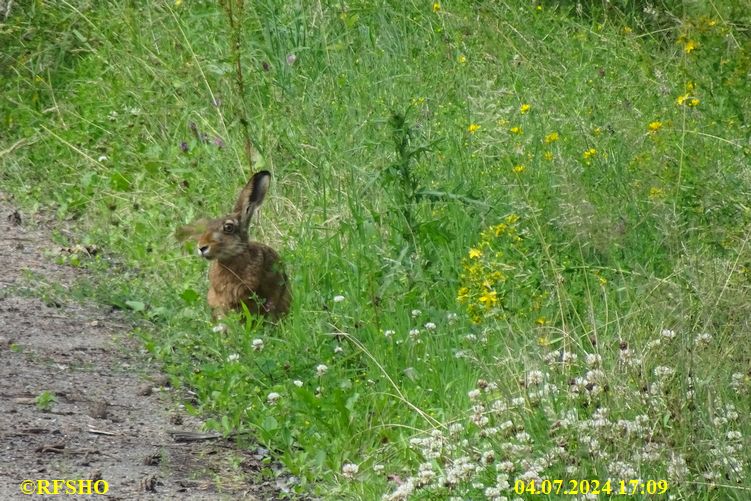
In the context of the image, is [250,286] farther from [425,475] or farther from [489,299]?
[425,475]

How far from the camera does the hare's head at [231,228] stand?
22.3 ft

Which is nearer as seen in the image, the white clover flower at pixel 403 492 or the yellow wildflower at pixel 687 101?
the white clover flower at pixel 403 492

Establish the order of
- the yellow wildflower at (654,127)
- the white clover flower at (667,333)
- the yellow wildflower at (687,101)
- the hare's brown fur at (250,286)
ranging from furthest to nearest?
the yellow wildflower at (687,101), the yellow wildflower at (654,127), the hare's brown fur at (250,286), the white clover flower at (667,333)

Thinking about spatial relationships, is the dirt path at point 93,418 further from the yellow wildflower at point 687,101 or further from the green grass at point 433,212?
the yellow wildflower at point 687,101

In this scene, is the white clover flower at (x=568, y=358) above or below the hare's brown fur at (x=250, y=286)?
above

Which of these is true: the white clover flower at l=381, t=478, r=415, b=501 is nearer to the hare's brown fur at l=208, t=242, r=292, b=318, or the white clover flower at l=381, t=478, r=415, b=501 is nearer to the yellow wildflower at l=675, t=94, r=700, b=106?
the hare's brown fur at l=208, t=242, r=292, b=318

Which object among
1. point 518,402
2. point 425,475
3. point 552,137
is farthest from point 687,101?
point 425,475

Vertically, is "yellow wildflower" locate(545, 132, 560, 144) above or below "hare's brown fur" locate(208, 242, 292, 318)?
above

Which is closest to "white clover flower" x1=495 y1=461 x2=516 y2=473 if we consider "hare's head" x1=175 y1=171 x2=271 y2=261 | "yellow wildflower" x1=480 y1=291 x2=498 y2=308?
"yellow wildflower" x1=480 y1=291 x2=498 y2=308

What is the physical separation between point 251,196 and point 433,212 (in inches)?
36.0

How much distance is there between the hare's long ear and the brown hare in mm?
106

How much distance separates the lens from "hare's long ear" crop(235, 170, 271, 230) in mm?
7074

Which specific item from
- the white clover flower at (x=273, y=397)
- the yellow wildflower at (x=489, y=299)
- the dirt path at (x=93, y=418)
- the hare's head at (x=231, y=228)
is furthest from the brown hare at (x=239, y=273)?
the yellow wildflower at (x=489, y=299)

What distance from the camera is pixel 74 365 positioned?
6.09 m
